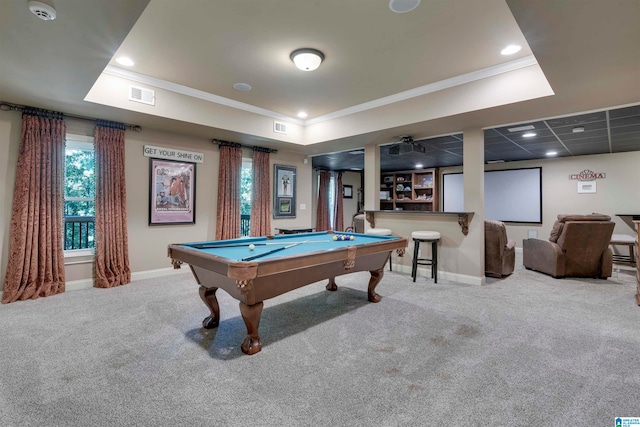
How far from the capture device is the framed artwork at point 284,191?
6.07m

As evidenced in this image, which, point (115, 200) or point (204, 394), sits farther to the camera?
point (115, 200)

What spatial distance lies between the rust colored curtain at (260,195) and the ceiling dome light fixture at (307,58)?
2.75m

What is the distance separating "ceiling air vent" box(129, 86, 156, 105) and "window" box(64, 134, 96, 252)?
3.38 ft

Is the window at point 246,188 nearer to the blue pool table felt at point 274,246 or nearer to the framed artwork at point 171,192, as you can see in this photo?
the framed artwork at point 171,192

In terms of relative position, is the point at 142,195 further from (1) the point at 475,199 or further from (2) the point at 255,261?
(1) the point at 475,199

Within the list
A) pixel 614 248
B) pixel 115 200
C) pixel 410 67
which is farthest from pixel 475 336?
pixel 614 248

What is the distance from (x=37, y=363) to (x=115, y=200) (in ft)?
8.48

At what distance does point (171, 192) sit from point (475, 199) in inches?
183

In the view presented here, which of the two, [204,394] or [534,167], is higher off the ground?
[534,167]

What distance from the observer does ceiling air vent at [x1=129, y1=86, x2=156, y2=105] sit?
3680mm

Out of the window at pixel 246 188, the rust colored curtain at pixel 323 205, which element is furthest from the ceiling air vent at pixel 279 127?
the rust colored curtain at pixel 323 205

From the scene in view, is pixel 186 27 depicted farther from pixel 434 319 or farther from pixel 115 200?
pixel 434 319

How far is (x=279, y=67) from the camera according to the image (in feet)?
11.3

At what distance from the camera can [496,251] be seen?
14.9ft
